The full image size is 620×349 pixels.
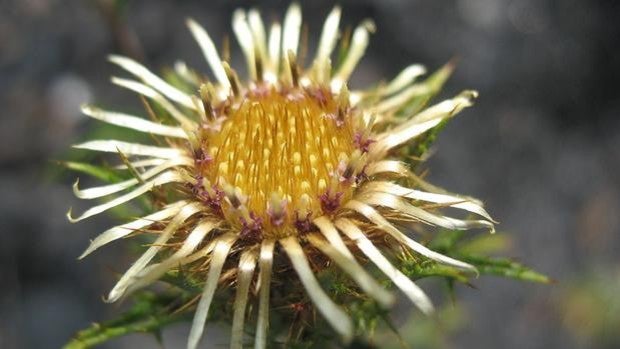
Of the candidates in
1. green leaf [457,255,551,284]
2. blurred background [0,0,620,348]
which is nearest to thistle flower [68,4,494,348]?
green leaf [457,255,551,284]

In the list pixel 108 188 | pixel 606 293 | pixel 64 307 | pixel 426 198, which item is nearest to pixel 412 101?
pixel 426 198

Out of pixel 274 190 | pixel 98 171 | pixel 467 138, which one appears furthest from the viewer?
pixel 467 138

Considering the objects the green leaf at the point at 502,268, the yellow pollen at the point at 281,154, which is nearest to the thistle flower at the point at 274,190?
the yellow pollen at the point at 281,154

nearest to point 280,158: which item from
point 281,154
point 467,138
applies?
point 281,154

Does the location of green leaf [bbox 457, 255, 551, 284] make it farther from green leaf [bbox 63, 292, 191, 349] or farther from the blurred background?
the blurred background

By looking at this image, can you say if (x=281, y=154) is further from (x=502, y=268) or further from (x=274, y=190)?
(x=502, y=268)

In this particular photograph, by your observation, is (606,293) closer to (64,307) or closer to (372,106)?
(372,106)
